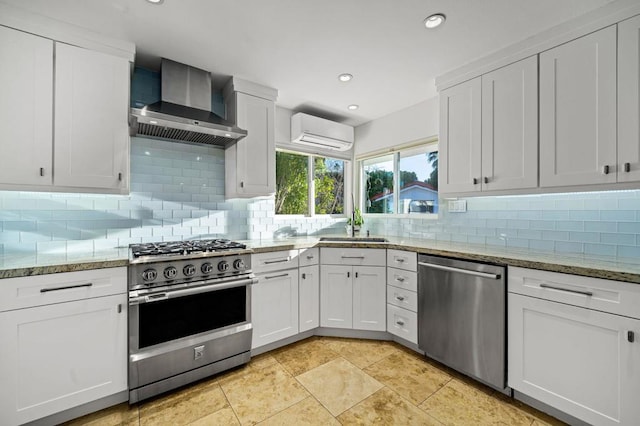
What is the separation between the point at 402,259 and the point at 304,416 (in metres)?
1.47

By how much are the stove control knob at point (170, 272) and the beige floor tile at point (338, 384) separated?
3.94ft

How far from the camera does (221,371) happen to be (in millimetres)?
2178

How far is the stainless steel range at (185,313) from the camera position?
5.98 ft

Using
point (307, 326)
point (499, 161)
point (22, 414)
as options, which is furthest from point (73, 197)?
point (499, 161)

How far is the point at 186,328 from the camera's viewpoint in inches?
79.1

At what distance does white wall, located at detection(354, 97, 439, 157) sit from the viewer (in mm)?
3047

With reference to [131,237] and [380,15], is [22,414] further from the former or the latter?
[380,15]

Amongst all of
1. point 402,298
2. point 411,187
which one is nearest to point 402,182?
point 411,187

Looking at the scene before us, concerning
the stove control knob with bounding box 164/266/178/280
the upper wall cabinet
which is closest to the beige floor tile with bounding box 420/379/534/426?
the upper wall cabinet

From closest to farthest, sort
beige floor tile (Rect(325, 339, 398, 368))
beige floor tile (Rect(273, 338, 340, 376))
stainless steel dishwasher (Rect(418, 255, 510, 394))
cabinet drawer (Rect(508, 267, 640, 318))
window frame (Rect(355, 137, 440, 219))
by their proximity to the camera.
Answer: cabinet drawer (Rect(508, 267, 640, 318)) → stainless steel dishwasher (Rect(418, 255, 510, 394)) → beige floor tile (Rect(273, 338, 340, 376)) → beige floor tile (Rect(325, 339, 398, 368)) → window frame (Rect(355, 137, 440, 219))

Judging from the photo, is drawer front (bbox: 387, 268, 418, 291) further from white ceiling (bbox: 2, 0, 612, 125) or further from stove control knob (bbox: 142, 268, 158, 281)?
stove control knob (bbox: 142, 268, 158, 281)

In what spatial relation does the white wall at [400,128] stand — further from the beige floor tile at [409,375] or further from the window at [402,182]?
the beige floor tile at [409,375]

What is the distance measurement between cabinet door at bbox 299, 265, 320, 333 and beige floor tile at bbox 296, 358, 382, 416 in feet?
1.53

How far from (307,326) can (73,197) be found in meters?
2.21
